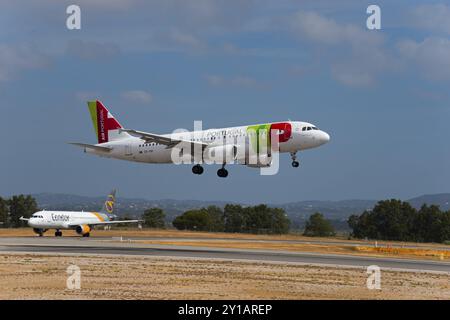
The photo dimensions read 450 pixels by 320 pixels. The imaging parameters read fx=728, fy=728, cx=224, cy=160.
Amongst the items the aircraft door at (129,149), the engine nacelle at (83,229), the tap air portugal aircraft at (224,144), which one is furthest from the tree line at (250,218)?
the tap air portugal aircraft at (224,144)

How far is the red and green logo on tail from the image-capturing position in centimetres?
8081

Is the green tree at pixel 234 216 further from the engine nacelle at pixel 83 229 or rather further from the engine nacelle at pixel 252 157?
the engine nacelle at pixel 252 157

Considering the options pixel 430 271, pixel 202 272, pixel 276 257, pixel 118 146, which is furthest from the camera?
pixel 118 146

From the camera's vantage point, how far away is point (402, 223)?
557 feet

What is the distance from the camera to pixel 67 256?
5322 centimetres

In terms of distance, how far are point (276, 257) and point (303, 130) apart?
12115 mm

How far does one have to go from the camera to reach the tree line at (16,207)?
17700 centimetres

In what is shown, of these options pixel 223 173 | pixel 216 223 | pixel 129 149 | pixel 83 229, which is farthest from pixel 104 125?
pixel 216 223

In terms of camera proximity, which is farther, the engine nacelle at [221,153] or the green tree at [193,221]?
the green tree at [193,221]

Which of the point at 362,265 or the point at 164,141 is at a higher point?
the point at 164,141
